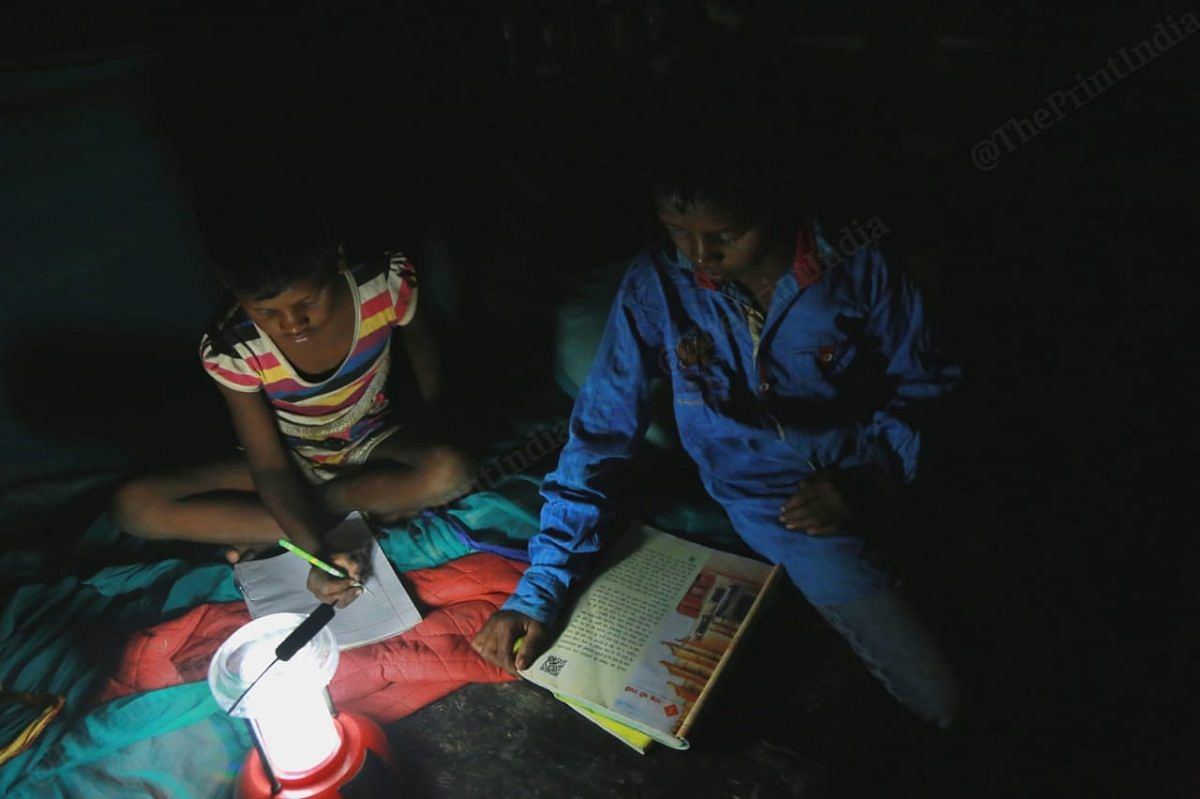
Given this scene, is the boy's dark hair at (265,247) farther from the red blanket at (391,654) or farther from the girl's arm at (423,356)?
the red blanket at (391,654)

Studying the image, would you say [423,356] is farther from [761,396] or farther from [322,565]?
[761,396]

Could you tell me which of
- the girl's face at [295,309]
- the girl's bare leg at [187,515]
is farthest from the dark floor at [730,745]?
the girl's face at [295,309]

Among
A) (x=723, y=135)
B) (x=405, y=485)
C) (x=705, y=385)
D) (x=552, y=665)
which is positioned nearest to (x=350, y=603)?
(x=405, y=485)

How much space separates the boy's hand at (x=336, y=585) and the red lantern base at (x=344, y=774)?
0.84 feet

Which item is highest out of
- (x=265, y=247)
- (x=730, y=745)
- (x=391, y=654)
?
(x=265, y=247)

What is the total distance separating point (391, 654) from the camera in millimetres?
1434

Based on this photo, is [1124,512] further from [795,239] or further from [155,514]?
[155,514]

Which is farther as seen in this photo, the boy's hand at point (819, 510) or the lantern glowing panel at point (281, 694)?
the boy's hand at point (819, 510)

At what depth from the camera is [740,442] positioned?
1.49 meters

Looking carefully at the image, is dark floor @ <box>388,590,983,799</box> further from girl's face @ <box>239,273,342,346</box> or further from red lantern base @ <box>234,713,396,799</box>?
girl's face @ <box>239,273,342,346</box>

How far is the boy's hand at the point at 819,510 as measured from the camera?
140 centimetres

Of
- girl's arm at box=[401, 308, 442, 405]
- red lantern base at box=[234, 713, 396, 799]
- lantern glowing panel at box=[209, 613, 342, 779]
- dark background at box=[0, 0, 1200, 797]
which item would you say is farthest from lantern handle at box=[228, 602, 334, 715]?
dark background at box=[0, 0, 1200, 797]

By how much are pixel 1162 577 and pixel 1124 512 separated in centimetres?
19

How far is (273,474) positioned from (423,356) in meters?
0.38
